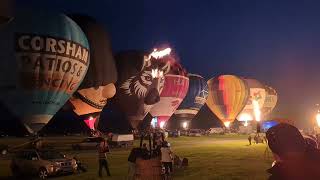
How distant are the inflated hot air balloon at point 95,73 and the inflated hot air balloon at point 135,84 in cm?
493

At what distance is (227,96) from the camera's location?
79.7 metres

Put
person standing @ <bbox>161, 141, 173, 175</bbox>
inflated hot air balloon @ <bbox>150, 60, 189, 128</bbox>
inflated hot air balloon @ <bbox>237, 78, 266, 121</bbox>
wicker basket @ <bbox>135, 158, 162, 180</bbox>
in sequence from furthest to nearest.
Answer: inflated hot air balloon @ <bbox>237, 78, 266, 121</bbox>, inflated hot air balloon @ <bbox>150, 60, 189, 128</bbox>, person standing @ <bbox>161, 141, 173, 175</bbox>, wicker basket @ <bbox>135, 158, 162, 180</bbox>

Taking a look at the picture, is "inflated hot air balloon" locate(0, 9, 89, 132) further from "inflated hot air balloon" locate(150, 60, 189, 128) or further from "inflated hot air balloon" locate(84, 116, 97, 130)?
"inflated hot air balloon" locate(150, 60, 189, 128)

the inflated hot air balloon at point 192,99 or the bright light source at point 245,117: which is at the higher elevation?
the inflated hot air balloon at point 192,99

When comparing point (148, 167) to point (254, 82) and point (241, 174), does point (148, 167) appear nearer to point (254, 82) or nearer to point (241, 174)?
point (241, 174)

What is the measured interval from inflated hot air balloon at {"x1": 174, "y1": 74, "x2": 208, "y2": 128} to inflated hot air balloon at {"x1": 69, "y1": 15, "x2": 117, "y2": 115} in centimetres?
2855

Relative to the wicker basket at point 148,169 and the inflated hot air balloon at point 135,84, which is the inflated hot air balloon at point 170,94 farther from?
the wicker basket at point 148,169

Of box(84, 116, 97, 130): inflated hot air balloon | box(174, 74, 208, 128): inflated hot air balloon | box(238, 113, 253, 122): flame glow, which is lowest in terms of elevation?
box(84, 116, 97, 130): inflated hot air balloon

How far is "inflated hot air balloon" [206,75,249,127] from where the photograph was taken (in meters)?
78.9

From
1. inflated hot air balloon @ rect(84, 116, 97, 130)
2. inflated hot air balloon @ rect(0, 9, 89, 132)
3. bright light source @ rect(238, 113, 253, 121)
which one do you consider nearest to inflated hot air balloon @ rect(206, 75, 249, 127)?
bright light source @ rect(238, 113, 253, 121)

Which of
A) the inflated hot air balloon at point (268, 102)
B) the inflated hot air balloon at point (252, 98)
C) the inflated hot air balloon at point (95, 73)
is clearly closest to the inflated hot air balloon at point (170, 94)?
the inflated hot air balloon at point (95, 73)

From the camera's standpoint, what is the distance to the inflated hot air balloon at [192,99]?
78.8 metres

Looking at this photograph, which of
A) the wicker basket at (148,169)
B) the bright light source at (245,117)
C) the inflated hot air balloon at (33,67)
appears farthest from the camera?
the bright light source at (245,117)

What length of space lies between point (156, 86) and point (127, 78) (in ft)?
19.6
